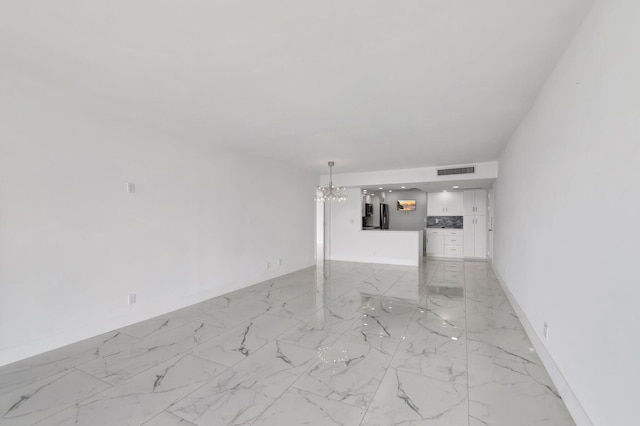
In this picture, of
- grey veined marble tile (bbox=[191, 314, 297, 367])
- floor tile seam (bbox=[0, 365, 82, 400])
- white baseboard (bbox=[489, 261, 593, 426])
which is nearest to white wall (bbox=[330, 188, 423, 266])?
white baseboard (bbox=[489, 261, 593, 426])

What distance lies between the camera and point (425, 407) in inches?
79.4

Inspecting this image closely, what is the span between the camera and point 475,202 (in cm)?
868

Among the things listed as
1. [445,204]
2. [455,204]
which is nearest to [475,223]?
[455,204]

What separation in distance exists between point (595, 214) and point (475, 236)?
775 centimetres

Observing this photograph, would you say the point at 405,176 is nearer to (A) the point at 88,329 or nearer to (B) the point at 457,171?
(B) the point at 457,171

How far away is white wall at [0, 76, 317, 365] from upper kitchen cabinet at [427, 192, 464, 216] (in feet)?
21.3

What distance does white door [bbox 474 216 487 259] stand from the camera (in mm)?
8586

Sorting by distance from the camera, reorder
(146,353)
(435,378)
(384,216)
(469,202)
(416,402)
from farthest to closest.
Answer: (384,216) < (469,202) < (146,353) < (435,378) < (416,402)

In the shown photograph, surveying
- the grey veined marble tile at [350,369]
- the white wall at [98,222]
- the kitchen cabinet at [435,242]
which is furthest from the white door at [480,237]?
the white wall at [98,222]

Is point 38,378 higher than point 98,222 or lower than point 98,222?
lower

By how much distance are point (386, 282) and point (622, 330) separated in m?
4.58

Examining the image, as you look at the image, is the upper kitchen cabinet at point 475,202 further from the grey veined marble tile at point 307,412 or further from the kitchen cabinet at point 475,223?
the grey veined marble tile at point 307,412

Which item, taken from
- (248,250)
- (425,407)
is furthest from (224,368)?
(248,250)

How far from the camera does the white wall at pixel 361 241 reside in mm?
7855
